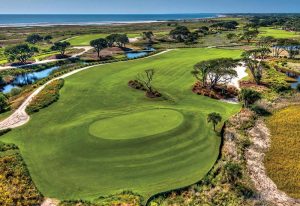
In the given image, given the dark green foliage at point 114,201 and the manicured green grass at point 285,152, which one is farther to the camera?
the manicured green grass at point 285,152

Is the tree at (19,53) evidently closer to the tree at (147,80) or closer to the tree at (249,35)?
the tree at (147,80)

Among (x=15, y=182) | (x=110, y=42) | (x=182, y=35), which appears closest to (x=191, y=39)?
(x=182, y=35)

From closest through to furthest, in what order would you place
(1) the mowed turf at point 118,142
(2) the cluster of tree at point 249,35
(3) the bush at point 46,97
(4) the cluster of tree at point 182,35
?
1. (1) the mowed turf at point 118,142
2. (3) the bush at point 46,97
3. (2) the cluster of tree at point 249,35
4. (4) the cluster of tree at point 182,35

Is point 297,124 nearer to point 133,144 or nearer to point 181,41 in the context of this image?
point 133,144

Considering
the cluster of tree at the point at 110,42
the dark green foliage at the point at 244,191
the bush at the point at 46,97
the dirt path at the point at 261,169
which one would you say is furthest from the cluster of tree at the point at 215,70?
the cluster of tree at the point at 110,42

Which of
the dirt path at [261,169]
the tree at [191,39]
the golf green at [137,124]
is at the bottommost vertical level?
the dirt path at [261,169]

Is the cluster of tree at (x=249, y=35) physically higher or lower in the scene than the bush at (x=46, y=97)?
higher

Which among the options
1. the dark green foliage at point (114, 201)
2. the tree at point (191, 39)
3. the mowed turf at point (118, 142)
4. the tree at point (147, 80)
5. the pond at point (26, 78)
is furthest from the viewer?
the tree at point (191, 39)

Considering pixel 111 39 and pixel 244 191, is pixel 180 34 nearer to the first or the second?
pixel 111 39
